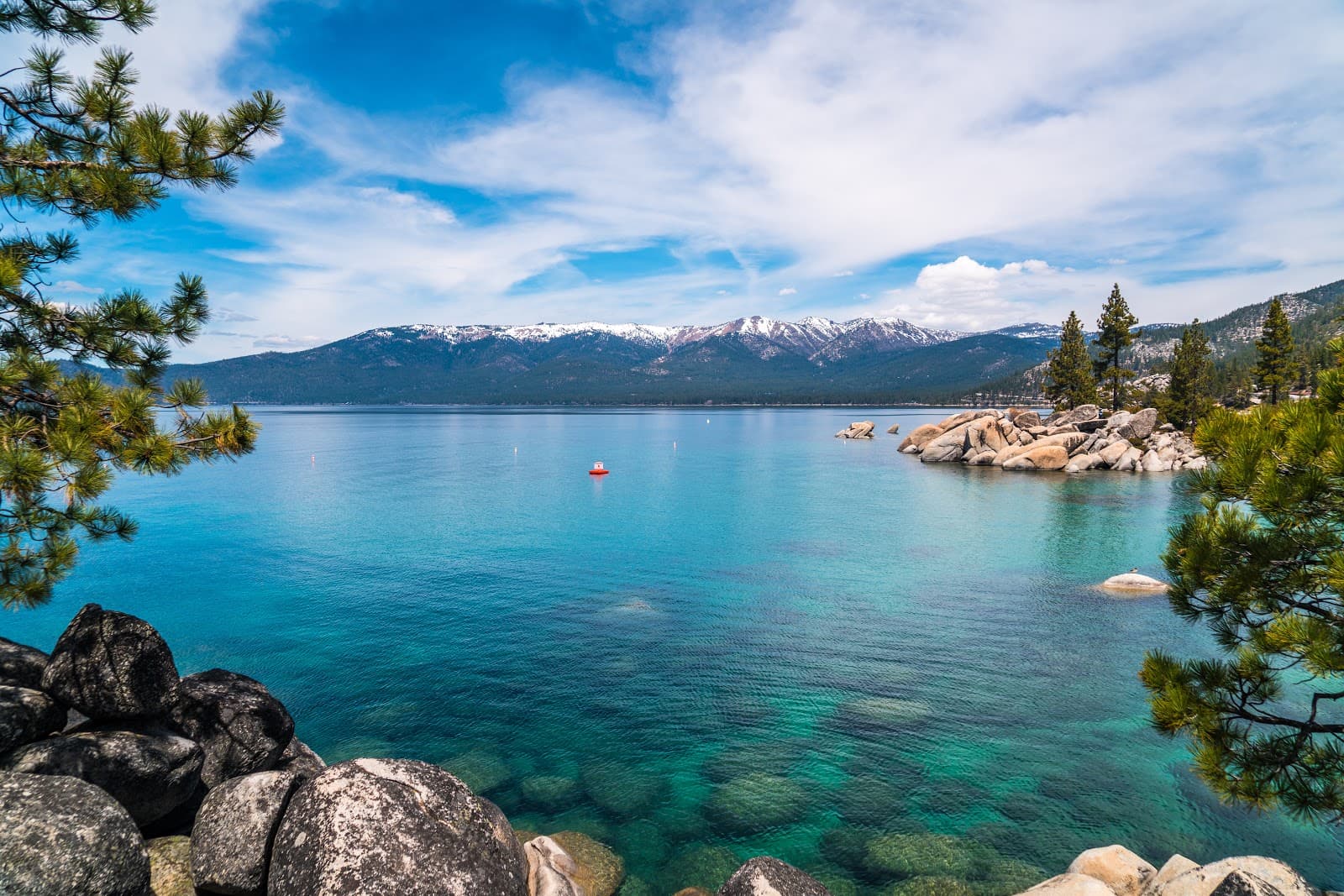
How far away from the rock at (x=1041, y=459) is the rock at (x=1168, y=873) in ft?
289

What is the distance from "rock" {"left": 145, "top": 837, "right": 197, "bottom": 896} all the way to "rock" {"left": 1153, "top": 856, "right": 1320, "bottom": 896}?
16101 millimetres

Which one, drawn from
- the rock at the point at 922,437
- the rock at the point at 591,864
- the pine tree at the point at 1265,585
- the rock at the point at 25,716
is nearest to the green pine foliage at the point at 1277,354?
the rock at the point at 922,437

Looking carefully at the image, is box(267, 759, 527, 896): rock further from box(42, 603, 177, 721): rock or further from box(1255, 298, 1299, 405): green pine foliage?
box(1255, 298, 1299, 405): green pine foliage

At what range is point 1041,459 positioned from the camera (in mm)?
90375

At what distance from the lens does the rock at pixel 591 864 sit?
13855mm

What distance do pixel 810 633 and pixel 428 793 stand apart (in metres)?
21.9

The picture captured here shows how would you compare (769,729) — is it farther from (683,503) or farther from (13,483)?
(683,503)

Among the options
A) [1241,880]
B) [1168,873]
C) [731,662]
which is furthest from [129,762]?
[731,662]

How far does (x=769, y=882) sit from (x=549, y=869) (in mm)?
5154

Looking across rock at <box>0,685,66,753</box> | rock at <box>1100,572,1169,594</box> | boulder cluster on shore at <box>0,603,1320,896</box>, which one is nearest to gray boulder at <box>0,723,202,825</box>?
boulder cluster on shore at <box>0,603,1320,896</box>

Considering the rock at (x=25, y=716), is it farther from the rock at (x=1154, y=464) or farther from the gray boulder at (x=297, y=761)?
the rock at (x=1154, y=464)

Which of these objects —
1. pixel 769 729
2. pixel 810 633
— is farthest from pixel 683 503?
pixel 769 729

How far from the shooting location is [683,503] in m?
66.5

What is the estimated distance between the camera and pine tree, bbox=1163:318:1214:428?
343 ft
